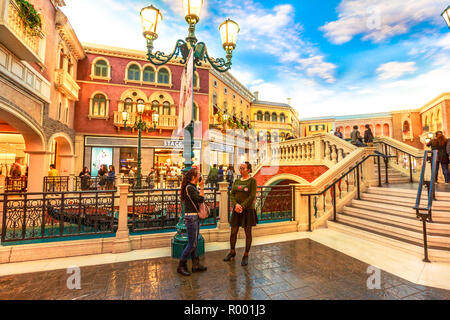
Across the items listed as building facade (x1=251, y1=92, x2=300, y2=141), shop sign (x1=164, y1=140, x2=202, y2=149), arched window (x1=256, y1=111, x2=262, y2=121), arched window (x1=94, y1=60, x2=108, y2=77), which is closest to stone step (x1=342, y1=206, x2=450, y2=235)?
shop sign (x1=164, y1=140, x2=202, y2=149)

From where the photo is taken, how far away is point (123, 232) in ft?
15.1

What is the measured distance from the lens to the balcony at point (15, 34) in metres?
7.04

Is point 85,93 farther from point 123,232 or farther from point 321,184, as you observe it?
point 321,184

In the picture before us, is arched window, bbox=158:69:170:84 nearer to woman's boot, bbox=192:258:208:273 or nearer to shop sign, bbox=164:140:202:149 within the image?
shop sign, bbox=164:140:202:149

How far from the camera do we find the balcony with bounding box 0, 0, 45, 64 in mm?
7035

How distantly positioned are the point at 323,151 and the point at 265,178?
4699mm

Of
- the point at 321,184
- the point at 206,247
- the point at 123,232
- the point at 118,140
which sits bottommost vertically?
the point at 206,247

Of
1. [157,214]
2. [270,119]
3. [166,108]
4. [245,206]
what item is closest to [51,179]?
[157,214]

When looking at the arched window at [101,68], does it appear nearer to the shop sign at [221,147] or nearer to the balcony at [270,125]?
the shop sign at [221,147]

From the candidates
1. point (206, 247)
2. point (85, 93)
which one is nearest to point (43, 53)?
point (85, 93)

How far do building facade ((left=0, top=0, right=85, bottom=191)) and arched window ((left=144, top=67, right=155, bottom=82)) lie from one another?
16.4 feet

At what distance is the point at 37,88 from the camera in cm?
1048

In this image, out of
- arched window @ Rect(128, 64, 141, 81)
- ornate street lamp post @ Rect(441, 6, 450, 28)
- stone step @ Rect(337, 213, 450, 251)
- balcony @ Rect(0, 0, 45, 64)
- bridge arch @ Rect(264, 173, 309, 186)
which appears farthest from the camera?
arched window @ Rect(128, 64, 141, 81)
